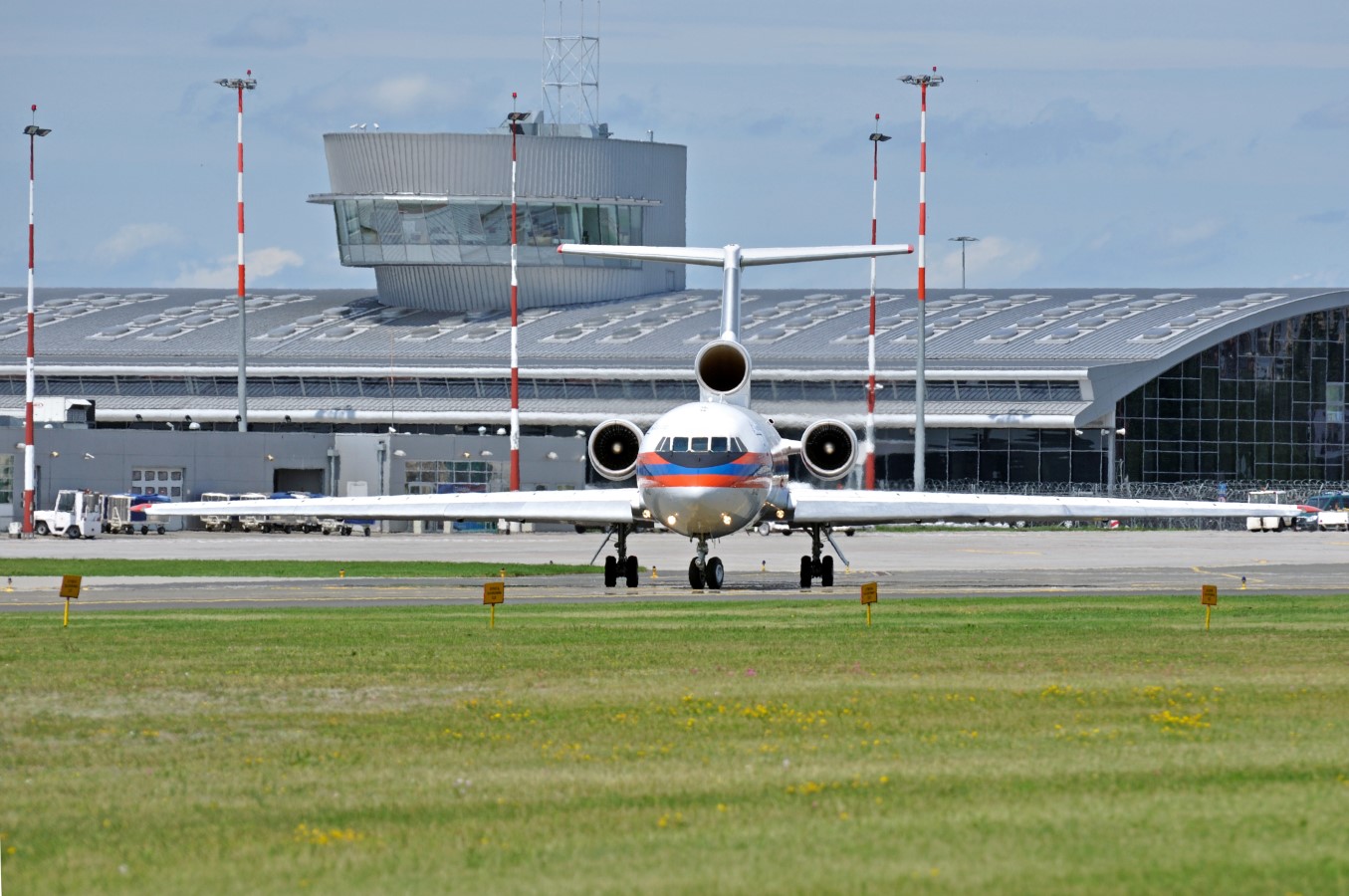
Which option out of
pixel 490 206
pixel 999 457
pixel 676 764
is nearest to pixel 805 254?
pixel 676 764

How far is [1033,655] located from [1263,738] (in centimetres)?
758

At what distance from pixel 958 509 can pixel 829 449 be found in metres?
3.44

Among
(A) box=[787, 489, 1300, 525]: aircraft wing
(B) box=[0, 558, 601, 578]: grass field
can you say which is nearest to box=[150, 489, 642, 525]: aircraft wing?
(A) box=[787, 489, 1300, 525]: aircraft wing

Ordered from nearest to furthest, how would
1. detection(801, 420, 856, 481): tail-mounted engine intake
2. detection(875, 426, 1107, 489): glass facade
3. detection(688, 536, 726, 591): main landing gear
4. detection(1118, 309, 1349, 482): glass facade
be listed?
detection(688, 536, 726, 591): main landing gear → detection(801, 420, 856, 481): tail-mounted engine intake → detection(875, 426, 1107, 489): glass facade → detection(1118, 309, 1349, 482): glass facade

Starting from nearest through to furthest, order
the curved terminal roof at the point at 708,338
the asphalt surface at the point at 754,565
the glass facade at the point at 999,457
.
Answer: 1. the asphalt surface at the point at 754,565
2. the curved terminal roof at the point at 708,338
3. the glass facade at the point at 999,457

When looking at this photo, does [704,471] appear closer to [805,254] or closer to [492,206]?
[805,254]

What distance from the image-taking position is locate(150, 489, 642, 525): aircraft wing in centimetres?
4175

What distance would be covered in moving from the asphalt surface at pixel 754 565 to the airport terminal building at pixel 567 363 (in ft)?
34.0

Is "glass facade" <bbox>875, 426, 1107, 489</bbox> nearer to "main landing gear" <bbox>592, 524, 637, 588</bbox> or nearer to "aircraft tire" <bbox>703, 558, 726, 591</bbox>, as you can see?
"main landing gear" <bbox>592, 524, 637, 588</bbox>

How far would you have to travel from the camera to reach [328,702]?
18.5 m

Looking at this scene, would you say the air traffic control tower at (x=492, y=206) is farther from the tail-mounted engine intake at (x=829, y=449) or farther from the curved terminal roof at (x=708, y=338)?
the tail-mounted engine intake at (x=829, y=449)

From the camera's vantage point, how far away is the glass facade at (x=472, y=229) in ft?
401

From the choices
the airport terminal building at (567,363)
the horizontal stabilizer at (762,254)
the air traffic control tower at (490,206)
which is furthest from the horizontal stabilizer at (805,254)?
the air traffic control tower at (490,206)

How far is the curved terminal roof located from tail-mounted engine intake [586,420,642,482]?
6090 centimetres
